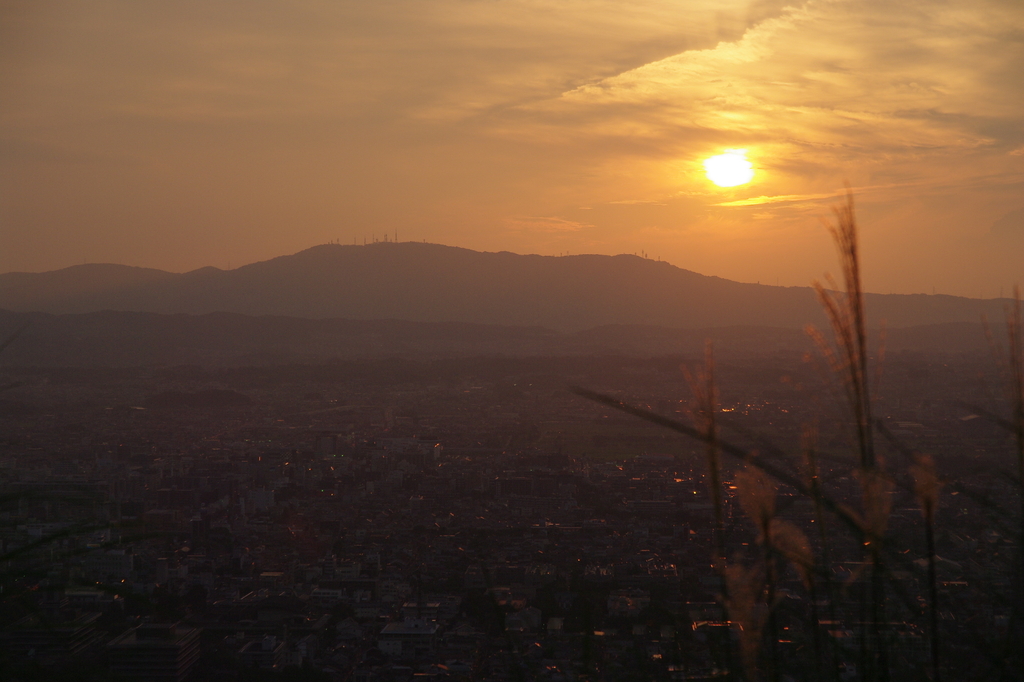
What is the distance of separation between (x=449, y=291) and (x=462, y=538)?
65.5 meters

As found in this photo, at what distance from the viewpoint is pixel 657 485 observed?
28.1 ft

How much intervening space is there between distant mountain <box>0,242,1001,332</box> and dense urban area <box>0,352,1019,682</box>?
32.5 m

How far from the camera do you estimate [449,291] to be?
237ft

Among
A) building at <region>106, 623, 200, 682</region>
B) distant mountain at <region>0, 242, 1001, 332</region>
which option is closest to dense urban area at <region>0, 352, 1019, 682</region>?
building at <region>106, 623, 200, 682</region>

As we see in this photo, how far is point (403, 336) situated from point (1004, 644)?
47.8 m

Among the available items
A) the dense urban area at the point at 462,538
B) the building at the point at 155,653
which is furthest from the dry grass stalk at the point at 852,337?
the building at the point at 155,653

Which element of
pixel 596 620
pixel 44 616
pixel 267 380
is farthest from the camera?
pixel 267 380

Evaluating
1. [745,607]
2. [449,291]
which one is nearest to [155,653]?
[745,607]

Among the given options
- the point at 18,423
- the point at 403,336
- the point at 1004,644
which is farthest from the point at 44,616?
the point at 403,336

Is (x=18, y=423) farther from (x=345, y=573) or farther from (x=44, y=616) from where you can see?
(x=44, y=616)

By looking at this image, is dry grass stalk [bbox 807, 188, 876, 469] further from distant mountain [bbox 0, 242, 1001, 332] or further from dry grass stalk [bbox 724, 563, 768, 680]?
distant mountain [bbox 0, 242, 1001, 332]

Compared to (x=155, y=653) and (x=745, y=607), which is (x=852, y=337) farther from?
(x=155, y=653)

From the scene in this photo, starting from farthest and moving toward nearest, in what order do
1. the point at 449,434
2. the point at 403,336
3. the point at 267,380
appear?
the point at 403,336 < the point at 267,380 < the point at 449,434

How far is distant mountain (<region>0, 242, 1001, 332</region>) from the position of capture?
5203cm
